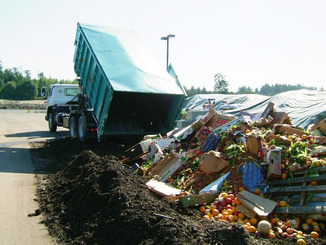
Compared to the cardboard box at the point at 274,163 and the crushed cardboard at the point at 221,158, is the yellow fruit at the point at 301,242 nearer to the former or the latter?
the crushed cardboard at the point at 221,158

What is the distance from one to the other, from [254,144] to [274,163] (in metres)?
0.69

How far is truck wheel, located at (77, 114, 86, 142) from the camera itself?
10.8 m

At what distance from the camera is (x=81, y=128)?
442 inches

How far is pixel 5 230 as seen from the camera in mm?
4434

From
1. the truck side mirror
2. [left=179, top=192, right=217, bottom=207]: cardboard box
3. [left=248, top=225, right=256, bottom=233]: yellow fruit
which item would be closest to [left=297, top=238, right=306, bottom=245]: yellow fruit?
[left=248, top=225, right=256, bottom=233]: yellow fruit

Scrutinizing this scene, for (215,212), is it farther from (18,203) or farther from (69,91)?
(69,91)

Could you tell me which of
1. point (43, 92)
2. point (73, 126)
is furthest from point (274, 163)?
point (43, 92)

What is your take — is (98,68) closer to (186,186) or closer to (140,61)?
(140,61)

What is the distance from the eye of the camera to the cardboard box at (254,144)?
5.89 meters

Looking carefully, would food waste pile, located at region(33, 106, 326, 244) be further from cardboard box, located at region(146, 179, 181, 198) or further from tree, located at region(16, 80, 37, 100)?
tree, located at region(16, 80, 37, 100)

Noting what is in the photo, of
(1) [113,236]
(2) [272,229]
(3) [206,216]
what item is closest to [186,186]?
(3) [206,216]

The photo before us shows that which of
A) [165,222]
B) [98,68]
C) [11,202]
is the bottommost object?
[11,202]

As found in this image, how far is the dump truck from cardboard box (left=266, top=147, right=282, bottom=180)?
4.83 m

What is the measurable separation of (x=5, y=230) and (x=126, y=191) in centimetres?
170
